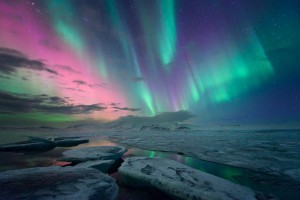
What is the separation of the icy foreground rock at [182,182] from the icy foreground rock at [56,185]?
2.49ft

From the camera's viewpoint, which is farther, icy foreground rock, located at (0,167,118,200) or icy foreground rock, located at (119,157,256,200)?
icy foreground rock, located at (119,157,256,200)

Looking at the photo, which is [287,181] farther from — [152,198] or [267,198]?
[152,198]

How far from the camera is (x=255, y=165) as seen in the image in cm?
626

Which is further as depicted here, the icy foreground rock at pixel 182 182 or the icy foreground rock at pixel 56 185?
the icy foreground rock at pixel 182 182

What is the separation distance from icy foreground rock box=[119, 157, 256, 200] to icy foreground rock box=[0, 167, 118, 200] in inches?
29.8

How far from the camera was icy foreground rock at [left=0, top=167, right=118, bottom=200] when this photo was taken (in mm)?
2885

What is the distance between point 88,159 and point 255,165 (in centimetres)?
578

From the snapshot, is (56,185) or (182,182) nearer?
(56,185)

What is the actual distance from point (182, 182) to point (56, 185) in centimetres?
237

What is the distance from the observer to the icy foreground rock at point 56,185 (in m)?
2.88

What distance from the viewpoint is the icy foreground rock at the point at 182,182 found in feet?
10.1

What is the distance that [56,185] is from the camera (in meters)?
3.31

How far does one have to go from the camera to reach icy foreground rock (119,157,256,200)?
Result: 309 centimetres

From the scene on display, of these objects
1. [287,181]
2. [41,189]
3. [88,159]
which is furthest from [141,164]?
[287,181]
